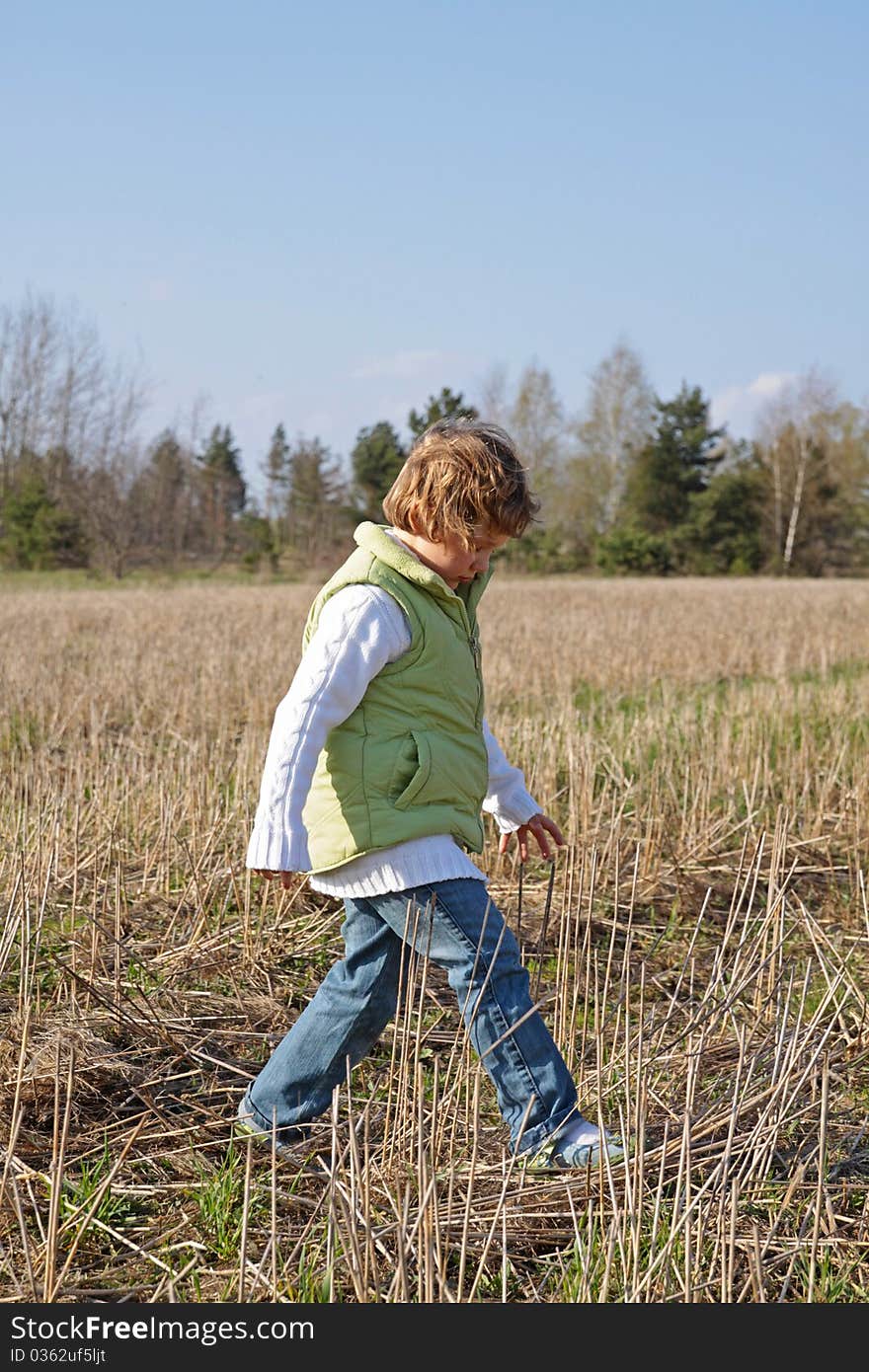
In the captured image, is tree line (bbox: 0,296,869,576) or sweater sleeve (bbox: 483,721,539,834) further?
tree line (bbox: 0,296,869,576)

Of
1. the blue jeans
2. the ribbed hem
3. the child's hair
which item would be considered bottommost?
the blue jeans

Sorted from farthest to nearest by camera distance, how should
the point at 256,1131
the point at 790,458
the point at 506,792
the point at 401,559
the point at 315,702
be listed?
the point at 790,458 < the point at 506,792 < the point at 256,1131 < the point at 401,559 < the point at 315,702

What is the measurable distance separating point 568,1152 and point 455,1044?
0.29 m

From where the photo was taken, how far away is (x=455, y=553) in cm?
242

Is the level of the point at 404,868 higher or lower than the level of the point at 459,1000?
higher

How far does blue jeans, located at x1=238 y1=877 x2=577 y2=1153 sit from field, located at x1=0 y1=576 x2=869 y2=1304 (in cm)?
8

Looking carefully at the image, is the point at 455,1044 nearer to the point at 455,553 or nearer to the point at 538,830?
the point at 538,830

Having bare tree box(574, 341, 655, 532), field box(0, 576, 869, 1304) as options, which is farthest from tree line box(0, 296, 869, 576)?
field box(0, 576, 869, 1304)

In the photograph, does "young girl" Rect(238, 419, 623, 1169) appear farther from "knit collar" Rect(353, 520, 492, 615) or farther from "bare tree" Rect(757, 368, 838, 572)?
"bare tree" Rect(757, 368, 838, 572)

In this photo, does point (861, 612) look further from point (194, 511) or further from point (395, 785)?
point (194, 511)

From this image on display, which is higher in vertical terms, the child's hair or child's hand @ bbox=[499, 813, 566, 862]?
the child's hair

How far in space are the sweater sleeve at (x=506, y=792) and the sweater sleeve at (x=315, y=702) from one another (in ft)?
1.44

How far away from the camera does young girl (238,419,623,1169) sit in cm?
229

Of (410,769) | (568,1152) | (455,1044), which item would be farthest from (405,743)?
(568,1152)
